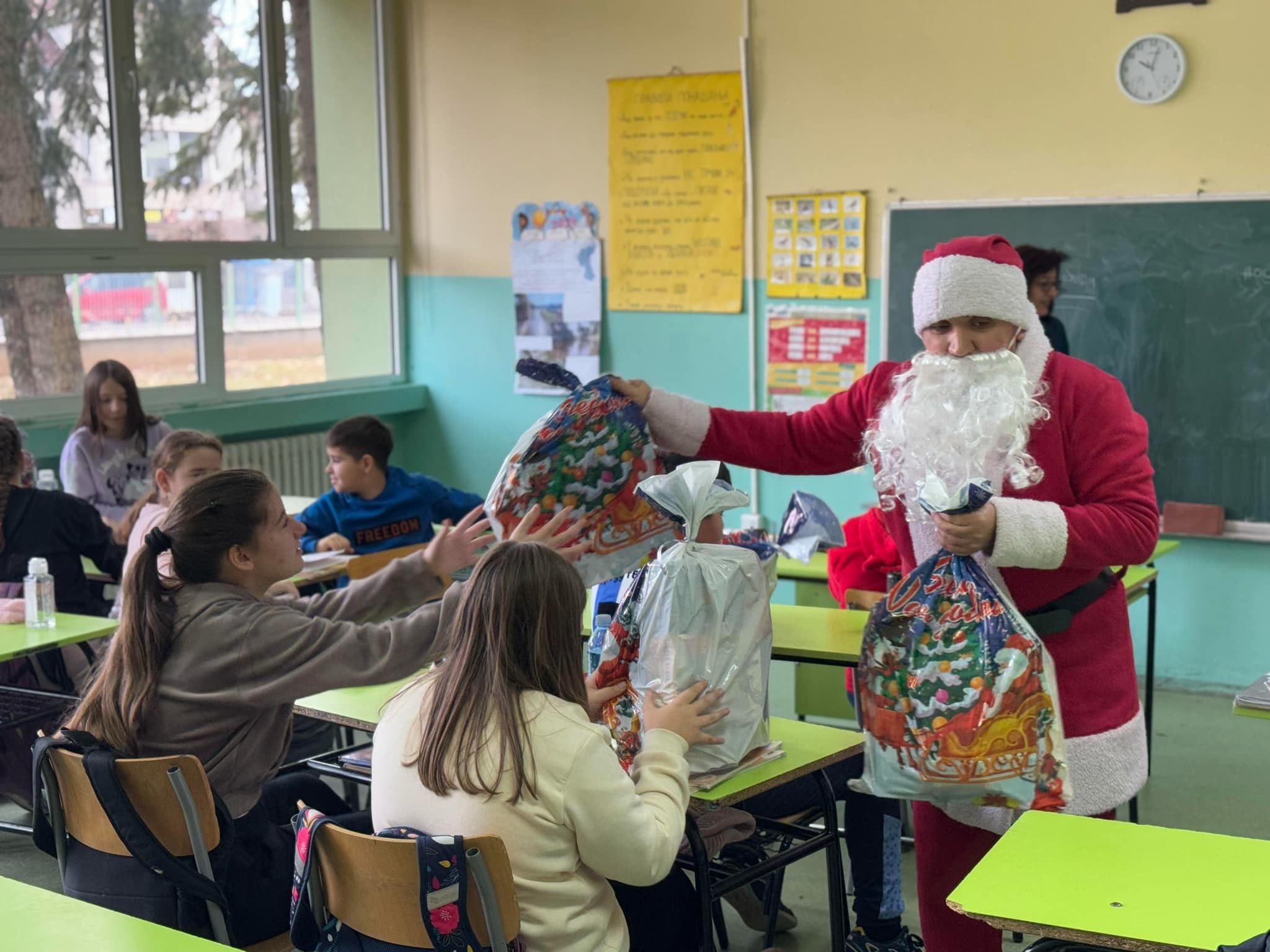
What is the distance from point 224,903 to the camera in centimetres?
213

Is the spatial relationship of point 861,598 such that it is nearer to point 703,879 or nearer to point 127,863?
point 703,879

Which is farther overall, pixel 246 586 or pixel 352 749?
pixel 352 749

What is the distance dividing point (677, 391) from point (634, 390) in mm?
3750

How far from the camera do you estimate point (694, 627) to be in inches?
81.4

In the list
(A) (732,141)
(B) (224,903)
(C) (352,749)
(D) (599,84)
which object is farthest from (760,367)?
(B) (224,903)

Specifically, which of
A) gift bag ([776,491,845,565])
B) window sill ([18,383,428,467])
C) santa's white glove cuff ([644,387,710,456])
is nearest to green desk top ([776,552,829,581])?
gift bag ([776,491,845,565])

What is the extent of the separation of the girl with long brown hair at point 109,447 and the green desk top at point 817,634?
266 cm

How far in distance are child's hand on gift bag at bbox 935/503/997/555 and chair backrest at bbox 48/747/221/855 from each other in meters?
1.16

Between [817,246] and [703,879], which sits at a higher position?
[817,246]

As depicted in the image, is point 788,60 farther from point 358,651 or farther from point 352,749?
point 358,651

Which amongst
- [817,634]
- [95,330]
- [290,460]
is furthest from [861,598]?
[95,330]

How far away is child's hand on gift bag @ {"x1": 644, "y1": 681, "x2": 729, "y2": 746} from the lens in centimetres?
201

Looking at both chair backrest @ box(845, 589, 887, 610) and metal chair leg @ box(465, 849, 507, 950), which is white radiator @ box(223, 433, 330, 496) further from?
metal chair leg @ box(465, 849, 507, 950)

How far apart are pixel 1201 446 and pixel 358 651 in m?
3.59
